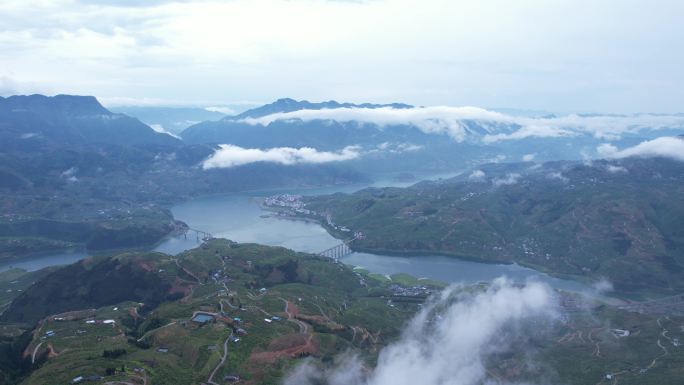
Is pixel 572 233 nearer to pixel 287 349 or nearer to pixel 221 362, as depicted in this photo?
pixel 287 349

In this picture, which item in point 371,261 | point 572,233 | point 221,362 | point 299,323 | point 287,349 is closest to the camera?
point 221,362

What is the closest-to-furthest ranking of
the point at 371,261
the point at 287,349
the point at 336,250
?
the point at 287,349, the point at 371,261, the point at 336,250

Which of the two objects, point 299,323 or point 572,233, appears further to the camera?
point 572,233

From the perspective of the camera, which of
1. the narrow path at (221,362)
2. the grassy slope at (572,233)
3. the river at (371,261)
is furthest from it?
the grassy slope at (572,233)

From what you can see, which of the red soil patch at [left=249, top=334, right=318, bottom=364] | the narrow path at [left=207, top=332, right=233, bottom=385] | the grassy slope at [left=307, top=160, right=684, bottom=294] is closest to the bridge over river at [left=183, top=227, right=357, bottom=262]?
the grassy slope at [left=307, top=160, right=684, bottom=294]

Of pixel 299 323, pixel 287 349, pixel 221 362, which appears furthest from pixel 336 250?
pixel 221 362

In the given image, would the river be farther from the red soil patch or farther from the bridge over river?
the red soil patch

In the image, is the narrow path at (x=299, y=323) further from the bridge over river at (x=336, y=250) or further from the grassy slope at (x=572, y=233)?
the grassy slope at (x=572, y=233)

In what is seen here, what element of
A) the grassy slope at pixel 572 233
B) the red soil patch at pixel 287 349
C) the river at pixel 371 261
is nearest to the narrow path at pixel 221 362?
the red soil patch at pixel 287 349

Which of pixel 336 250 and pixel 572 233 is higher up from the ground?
pixel 572 233

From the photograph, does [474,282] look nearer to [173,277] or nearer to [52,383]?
Result: [173,277]

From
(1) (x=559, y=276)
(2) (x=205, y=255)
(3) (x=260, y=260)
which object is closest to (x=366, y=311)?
(3) (x=260, y=260)
